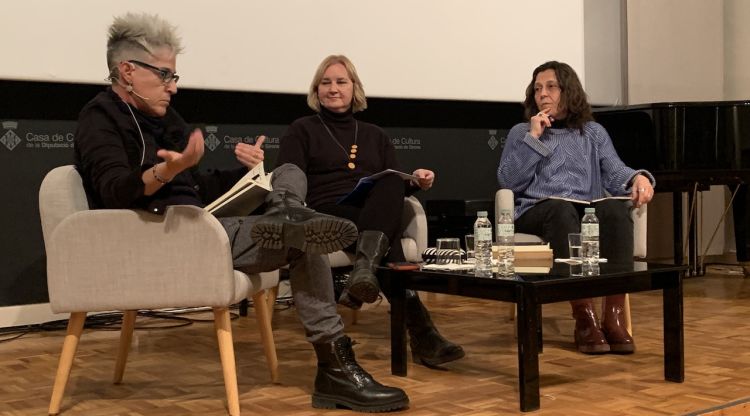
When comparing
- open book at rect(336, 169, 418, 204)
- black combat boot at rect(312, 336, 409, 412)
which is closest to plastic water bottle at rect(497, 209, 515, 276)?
black combat boot at rect(312, 336, 409, 412)

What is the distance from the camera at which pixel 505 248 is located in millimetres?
2539

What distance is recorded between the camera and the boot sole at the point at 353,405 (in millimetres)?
2322

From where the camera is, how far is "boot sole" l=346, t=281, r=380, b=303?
2.57 meters

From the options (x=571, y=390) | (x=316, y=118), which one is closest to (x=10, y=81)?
(x=316, y=118)

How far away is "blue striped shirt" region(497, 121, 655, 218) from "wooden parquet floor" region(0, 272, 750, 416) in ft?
1.80

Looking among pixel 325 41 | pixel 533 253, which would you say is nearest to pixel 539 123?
pixel 533 253

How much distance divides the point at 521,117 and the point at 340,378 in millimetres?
3423

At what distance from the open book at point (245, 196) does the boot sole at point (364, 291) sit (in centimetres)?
36

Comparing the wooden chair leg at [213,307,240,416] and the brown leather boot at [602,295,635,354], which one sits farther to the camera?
the brown leather boot at [602,295,635,354]

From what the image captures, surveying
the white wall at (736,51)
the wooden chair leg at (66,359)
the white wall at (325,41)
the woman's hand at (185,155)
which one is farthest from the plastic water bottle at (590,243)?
the white wall at (736,51)

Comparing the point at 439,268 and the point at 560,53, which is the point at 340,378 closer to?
the point at 439,268

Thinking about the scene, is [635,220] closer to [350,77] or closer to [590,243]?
[590,243]

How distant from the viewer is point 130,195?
2215 millimetres

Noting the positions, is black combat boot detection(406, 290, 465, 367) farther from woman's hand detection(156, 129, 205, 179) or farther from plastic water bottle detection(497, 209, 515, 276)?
woman's hand detection(156, 129, 205, 179)
